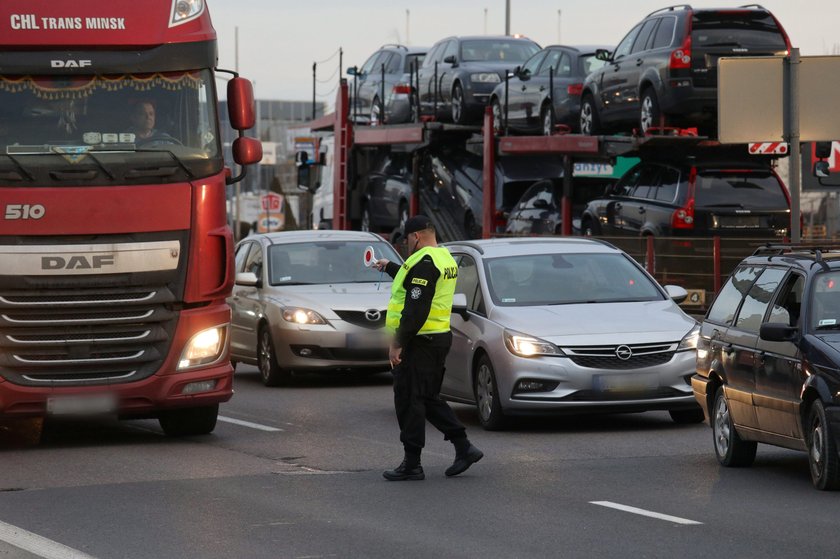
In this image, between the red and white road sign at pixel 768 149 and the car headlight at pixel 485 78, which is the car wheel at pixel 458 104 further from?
the red and white road sign at pixel 768 149

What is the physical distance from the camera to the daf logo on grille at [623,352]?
1356 centimetres

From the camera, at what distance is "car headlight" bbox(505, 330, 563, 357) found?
13625 mm

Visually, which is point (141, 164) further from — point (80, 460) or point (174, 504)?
point (174, 504)

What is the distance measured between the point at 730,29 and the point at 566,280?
886 cm

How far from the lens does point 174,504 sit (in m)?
9.91

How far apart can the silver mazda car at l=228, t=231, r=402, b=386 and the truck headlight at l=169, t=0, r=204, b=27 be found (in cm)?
530

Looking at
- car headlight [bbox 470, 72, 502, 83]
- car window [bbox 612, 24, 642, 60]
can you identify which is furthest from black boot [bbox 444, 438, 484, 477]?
car headlight [bbox 470, 72, 502, 83]

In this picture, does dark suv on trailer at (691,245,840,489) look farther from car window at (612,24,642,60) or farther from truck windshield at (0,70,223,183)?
car window at (612,24,642,60)

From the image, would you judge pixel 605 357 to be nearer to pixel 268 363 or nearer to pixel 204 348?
pixel 204 348

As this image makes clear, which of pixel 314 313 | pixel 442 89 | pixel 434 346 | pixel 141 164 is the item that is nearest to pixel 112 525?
pixel 434 346

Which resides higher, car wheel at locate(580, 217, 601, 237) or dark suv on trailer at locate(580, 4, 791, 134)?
dark suv on trailer at locate(580, 4, 791, 134)

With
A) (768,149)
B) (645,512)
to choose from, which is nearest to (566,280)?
(645,512)

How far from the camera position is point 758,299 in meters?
11.5

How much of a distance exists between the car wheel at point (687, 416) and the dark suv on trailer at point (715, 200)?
9.07m
